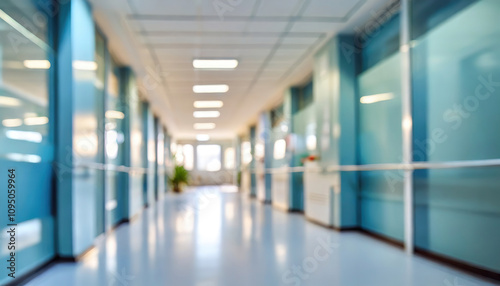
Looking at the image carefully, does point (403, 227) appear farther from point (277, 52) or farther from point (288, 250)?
point (277, 52)

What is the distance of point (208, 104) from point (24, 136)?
8706 millimetres

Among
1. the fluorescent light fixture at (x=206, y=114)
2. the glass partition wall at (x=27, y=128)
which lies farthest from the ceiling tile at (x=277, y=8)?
the fluorescent light fixture at (x=206, y=114)

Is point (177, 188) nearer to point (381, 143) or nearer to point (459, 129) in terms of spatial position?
point (381, 143)

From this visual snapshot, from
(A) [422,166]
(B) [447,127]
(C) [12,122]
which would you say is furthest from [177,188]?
(B) [447,127]

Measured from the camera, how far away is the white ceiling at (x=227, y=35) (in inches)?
189

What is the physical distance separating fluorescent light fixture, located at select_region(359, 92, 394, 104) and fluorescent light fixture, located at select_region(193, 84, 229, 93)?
13.6 feet

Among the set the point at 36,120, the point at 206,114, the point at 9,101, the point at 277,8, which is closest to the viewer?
the point at 9,101

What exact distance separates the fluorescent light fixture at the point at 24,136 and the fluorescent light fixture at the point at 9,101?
217 millimetres

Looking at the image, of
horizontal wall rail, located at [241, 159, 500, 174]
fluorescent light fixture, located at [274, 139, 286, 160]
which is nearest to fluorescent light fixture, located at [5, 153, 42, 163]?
horizontal wall rail, located at [241, 159, 500, 174]

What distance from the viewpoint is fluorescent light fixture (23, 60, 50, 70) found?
3355 mm

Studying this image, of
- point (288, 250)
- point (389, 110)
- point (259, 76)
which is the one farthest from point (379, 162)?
point (259, 76)

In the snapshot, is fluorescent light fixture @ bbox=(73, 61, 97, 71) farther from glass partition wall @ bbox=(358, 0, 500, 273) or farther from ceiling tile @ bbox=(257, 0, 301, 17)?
glass partition wall @ bbox=(358, 0, 500, 273)

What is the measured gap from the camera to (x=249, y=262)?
3.83m

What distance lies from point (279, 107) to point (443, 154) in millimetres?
8614
